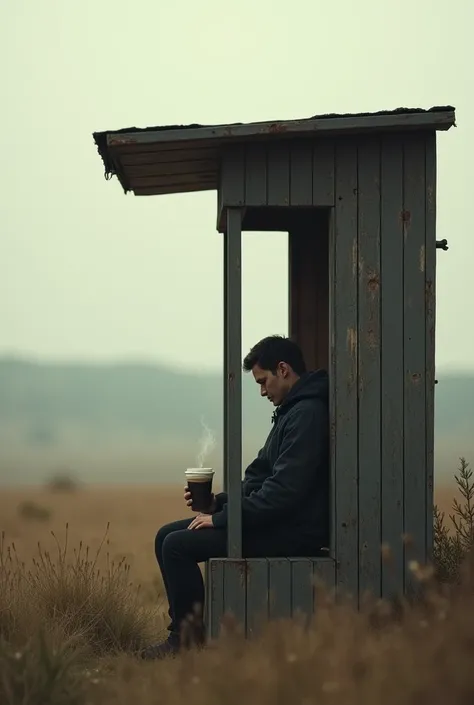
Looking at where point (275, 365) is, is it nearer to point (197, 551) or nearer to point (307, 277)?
point (197, 551)

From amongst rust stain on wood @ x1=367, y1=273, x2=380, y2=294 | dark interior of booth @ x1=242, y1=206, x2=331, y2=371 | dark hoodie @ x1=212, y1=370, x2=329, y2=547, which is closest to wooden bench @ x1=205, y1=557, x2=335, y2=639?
dark hoodie @ x1=212, y1=370, x2=329, y2=547

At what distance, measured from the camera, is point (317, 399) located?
758cm

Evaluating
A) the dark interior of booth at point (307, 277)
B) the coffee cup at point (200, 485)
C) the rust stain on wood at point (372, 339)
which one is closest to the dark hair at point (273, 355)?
the rust stain on wood at point (372, 339)

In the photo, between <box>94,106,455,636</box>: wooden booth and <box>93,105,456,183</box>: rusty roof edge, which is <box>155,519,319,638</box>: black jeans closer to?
<box>94,106,455,636</box>: wooden booth

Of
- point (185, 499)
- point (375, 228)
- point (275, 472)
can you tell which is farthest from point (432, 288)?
point (185, 499)

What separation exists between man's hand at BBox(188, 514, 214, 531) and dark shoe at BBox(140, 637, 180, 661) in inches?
32.6

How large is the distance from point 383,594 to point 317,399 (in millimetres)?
1253

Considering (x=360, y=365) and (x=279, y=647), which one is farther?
(x=360, y=365)

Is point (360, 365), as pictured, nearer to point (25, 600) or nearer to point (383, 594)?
point (383, 594)

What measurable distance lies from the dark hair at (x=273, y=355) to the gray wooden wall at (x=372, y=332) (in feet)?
1.32

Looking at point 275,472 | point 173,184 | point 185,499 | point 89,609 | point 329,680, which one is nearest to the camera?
point 329,680

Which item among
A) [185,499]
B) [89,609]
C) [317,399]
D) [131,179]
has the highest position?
[131,179]

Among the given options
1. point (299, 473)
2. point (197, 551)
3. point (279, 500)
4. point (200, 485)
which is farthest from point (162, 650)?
point (299, 473)

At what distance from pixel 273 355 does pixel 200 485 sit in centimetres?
96
